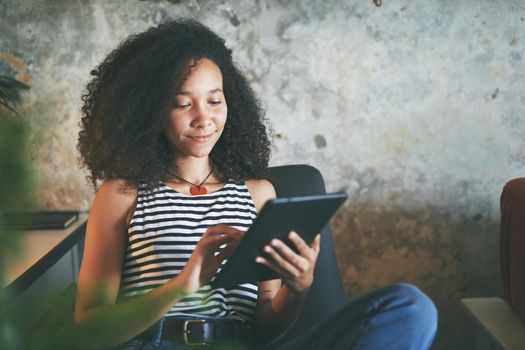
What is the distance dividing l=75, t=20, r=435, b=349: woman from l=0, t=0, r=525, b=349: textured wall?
475mm

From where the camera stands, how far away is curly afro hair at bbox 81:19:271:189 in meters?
1.32

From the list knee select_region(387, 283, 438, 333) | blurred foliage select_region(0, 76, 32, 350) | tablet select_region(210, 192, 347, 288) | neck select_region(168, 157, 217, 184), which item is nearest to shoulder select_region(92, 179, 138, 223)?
neck select_region(168, 157, 217, 184)

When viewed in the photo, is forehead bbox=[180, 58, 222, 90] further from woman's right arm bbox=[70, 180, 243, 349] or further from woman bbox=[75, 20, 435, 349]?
woman's right arm bbox=[70, 180, 243, 349]

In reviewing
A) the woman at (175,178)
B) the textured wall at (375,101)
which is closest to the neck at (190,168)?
the woman at (175,178)

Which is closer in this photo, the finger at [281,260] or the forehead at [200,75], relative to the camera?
the finger at [281,260]

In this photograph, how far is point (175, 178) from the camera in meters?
1.36

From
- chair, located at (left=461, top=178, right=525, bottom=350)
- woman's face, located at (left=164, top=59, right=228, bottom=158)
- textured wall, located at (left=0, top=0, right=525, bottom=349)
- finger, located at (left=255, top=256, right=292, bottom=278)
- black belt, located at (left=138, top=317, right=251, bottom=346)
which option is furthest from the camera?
textured wall, located at (left=0, top=0, right=525, bottom=349)

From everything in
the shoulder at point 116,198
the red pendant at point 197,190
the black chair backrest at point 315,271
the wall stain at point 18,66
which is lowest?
the black chair backrest at point 315,271

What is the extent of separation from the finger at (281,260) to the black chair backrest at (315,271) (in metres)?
0.38

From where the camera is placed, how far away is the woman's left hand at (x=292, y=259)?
99 centimetres

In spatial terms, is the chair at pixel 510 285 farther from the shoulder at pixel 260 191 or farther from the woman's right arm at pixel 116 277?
the woman's right arm at pixel 116 277

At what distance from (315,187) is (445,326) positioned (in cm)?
90

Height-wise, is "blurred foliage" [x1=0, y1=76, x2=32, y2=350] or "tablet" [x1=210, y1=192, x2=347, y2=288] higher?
"blurred foliage" [x1=0, y1=76, x2=32, y2=350]

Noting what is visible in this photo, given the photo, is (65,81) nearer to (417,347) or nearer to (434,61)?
(434,61)
